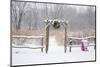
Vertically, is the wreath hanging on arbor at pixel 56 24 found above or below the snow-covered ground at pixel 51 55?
above

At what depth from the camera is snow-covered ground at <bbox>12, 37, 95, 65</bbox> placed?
7.82ft

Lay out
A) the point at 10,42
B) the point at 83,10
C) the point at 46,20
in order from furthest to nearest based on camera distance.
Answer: the point at 83,10 → the point at 46,20 → the point at 10,42

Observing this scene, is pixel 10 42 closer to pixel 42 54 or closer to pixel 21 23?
pixel 21 23

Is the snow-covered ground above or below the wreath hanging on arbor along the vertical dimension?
below

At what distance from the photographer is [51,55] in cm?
253

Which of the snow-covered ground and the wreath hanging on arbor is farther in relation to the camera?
the wreath hanging on arbor

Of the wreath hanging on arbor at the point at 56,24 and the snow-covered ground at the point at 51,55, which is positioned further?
the wreath hanging on arbor at the point at 56,24

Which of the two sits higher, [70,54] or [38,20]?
[38,20]

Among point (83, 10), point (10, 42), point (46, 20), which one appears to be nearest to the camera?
point (10, 42)

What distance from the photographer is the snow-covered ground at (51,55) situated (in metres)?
2.38

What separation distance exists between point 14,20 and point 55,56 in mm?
679

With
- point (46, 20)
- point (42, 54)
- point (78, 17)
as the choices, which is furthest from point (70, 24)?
point (42, 54)

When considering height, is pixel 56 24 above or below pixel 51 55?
above

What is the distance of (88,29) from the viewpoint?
8.90 feet
